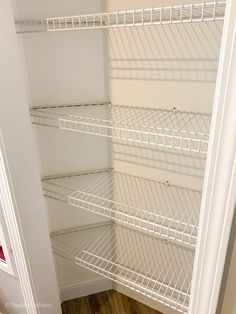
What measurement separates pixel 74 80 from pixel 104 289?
1305 millimetres

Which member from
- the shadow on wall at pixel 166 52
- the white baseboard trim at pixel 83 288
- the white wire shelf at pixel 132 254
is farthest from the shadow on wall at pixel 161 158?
the white baseboard trim at pixel 83 288

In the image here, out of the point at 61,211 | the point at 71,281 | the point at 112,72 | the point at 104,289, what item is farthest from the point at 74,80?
the point at 104,289

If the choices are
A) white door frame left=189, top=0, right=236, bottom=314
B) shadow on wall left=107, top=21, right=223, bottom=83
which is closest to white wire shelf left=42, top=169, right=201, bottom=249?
white door frame left=189, top=0, right=236, bottom=314

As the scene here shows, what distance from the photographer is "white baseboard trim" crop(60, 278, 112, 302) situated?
1.65 metres

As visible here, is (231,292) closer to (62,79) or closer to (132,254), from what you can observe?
(132,254)

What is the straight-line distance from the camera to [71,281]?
5.38 feet

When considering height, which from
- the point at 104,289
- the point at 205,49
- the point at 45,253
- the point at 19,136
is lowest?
the point at 104,289

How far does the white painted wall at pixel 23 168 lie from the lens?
911 mm

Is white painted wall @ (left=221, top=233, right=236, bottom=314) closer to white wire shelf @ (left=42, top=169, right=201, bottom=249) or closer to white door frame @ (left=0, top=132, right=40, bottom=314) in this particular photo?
white wire shelf @ (left=42, top=169, right=201, bottom=249)

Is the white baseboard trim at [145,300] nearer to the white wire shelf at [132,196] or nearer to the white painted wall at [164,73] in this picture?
the white wire shelf at [132,196]

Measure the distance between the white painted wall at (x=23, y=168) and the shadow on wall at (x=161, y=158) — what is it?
0.42 metres

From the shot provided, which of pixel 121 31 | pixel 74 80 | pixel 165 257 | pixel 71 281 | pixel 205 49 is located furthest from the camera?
pixel 71 281

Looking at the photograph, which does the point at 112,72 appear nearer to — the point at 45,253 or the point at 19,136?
the point at 19,136

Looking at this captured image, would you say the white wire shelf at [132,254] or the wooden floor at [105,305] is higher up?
the white wire shelf at [132,254]
